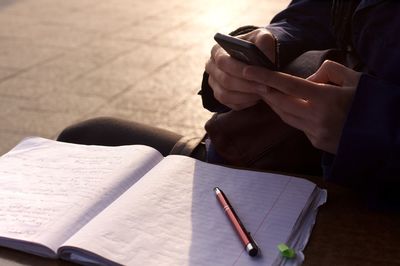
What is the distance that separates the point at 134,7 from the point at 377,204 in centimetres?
497

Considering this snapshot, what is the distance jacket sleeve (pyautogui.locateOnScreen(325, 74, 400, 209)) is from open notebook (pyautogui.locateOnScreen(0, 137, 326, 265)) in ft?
0.31

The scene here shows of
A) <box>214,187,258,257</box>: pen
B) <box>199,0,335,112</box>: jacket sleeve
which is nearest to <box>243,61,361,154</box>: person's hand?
<box>214,187,258,257</box>: pen

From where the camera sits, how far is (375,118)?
1.05m

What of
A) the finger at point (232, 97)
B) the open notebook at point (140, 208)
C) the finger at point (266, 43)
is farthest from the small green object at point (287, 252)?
the finger at point (266, 43)

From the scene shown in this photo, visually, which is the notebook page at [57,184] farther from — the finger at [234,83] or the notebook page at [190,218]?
the finger at [234,83]

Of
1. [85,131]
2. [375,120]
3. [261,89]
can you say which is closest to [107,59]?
[85,131]

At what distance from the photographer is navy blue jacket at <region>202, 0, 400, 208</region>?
1.05 meters

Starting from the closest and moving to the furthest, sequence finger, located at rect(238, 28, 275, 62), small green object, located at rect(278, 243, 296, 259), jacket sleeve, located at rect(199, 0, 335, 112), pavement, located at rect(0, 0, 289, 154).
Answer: small green object, located at rect(278, 243, 296, 259) → finger, located at rect(238, 28, 275, 62) → jacket sleeve, located at rect(199, 0, 335, 112) → pavement, located at rect(0, 0, 289, 154)

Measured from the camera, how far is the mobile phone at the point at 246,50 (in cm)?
113

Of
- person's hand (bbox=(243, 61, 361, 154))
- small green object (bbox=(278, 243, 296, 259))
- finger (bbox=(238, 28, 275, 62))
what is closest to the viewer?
small green object (bbox=(278, 243, 296, 259))

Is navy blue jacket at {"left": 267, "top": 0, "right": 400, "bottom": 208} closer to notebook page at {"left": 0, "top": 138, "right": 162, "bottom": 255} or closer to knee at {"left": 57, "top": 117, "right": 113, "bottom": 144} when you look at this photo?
notebook page at {"left": 0, "top": 138, "right": 162, "bottom": 255}

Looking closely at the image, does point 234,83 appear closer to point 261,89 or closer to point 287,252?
point 261,89

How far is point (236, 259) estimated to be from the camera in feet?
3.15

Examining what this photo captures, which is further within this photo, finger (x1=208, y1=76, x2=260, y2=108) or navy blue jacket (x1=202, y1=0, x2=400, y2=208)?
finger (x1=208, y1=76, x2=260, y2=108)
